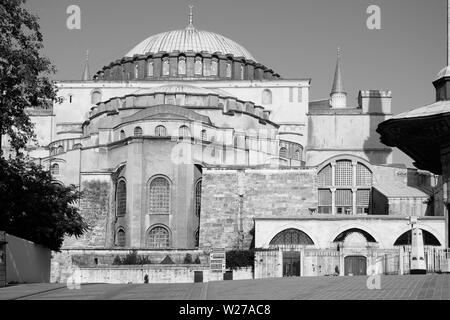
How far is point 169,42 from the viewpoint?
3816 inches

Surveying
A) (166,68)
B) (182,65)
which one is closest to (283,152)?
(182,65)

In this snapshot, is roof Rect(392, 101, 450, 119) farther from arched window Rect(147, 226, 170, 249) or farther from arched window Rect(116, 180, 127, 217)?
arched window Rect(116, 180, 127, 217)

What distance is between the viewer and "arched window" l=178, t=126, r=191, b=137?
225 ft

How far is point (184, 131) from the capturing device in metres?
68.9

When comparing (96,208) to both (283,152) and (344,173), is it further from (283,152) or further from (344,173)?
(344,173)

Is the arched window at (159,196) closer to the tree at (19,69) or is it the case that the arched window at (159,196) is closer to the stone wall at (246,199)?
the stone wall at (246,199)

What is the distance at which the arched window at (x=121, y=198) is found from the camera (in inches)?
2628

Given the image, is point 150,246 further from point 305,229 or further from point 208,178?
point 305,229

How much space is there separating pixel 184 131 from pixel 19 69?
35.8m

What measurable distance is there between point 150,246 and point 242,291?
4180 cm

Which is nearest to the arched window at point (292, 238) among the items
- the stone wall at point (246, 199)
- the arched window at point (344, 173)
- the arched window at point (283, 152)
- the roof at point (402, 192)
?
the stone wall at point (246, 199)

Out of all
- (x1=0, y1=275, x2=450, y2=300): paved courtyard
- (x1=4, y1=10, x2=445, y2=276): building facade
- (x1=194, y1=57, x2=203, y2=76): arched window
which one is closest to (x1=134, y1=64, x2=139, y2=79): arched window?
(x1=4, y1=10, x2=445, y2=276): building facade
